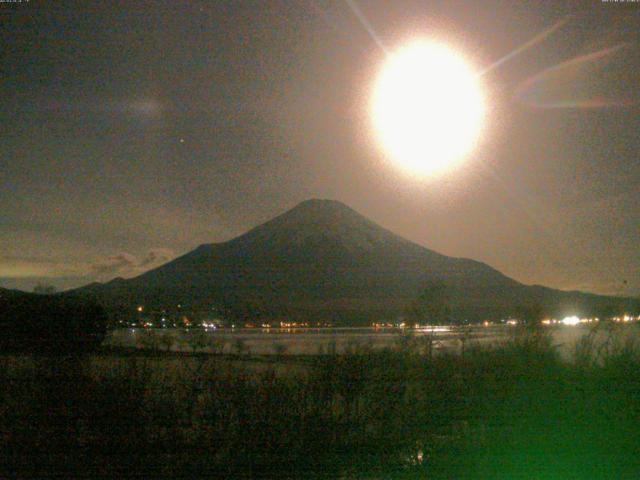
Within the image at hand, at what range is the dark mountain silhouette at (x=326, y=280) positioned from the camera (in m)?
58.8

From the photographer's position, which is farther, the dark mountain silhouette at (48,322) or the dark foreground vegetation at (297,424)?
the dark mountain silhouette at (48,322)

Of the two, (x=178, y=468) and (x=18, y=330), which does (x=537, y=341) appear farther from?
(x=18, y=330)

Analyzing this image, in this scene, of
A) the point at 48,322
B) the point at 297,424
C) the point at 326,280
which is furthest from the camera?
the point at 326,280

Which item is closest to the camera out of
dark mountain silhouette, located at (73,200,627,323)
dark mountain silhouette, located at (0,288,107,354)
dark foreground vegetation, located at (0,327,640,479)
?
dark foreground vegetation, located at (0,327,640,479)

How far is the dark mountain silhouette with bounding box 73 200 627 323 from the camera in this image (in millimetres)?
58844

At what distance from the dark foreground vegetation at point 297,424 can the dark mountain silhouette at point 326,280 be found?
27806mm

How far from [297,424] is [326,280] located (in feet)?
260

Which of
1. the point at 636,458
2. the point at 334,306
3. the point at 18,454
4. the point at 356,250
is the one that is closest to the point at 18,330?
the point at 18,454

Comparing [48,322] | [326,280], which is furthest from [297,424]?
[326,280]

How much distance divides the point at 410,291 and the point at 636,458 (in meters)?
62.5

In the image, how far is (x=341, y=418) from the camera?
11977mm

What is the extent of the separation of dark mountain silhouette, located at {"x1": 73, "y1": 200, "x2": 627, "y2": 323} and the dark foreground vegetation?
91.2 ft

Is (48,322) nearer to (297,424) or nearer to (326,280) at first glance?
(297,424)

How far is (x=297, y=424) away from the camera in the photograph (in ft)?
36.9
